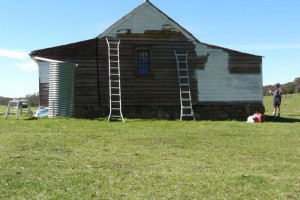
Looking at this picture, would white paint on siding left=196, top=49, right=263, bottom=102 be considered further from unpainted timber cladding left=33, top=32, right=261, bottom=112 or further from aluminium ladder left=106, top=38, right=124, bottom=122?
aluminium ladder left=106, top=38, right=124, bottom=122

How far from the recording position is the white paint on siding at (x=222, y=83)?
74.7ft

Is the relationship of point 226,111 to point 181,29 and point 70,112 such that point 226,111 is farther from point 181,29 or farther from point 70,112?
point 70,112

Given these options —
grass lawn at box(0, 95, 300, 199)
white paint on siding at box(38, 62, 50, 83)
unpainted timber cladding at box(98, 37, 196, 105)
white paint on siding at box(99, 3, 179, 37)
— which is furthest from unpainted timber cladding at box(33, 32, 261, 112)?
grass lawn at box(0, 95, 300, 199)

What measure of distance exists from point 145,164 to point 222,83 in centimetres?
1441

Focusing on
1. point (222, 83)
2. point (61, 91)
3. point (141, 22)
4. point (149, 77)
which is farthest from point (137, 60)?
point (61, 91)

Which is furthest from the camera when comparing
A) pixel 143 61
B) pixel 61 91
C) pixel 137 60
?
pixel 143 61

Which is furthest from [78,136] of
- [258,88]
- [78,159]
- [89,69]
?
[258,88]

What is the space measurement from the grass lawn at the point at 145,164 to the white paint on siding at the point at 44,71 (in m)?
6.60

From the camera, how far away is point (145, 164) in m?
9.09

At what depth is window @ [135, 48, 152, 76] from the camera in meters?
22.3

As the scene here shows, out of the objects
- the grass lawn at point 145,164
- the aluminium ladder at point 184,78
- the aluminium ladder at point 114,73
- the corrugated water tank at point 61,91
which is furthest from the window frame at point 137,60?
the grass lawn at point 145,164

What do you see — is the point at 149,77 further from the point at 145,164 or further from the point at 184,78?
the point at 145,164

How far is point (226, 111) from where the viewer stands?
75.2ft

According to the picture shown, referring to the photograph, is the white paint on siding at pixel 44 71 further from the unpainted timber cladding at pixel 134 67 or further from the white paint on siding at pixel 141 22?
the white paint on siding at pixel 141 22
